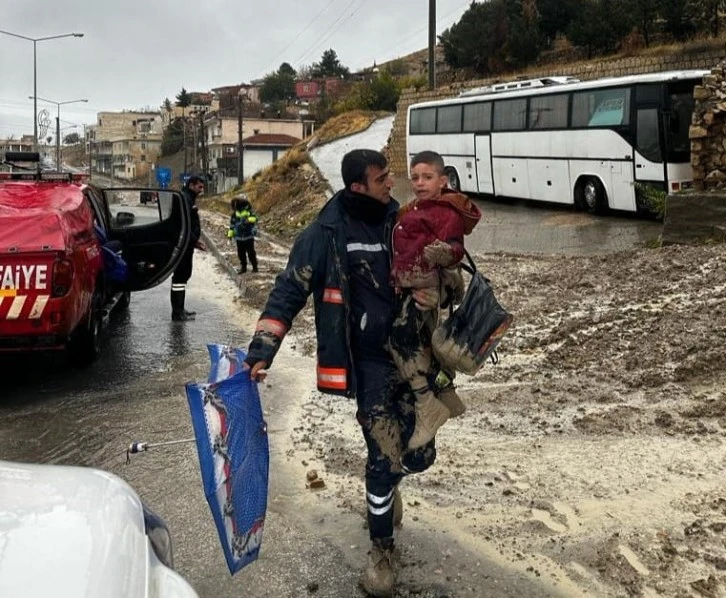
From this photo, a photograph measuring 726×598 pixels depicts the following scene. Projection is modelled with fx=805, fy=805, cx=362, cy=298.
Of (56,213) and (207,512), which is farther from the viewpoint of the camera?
(56,213)

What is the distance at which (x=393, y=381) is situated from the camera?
3.70 meters

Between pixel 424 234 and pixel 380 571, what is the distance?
1.51 m

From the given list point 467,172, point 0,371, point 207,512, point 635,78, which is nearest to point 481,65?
point 467,172

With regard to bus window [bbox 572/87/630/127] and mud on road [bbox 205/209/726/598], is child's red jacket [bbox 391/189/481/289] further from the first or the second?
bus window [bbox 572/87/630/127]

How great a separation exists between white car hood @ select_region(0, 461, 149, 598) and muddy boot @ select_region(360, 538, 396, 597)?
3.96 ft

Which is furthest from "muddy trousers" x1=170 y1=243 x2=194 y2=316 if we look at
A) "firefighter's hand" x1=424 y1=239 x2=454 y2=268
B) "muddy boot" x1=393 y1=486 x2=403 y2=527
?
"firefighter's hand" x1=424 y1=239 x2=454 y2=268

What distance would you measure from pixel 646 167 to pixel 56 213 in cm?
1192

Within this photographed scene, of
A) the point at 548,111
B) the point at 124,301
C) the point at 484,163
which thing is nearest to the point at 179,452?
the point at 124,301

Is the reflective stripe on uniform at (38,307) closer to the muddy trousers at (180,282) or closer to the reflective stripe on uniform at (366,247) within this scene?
the muddy trousers at (180,282)

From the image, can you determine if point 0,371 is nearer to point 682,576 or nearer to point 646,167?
point 682,576

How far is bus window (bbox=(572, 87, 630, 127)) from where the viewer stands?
632 inches

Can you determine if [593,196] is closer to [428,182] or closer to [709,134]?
[709,134]

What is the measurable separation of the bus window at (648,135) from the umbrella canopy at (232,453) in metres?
13.5

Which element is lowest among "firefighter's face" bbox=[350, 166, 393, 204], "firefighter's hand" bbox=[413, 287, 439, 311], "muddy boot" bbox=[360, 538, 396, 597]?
"muddy boot" bbox=[360, 538, 396, 597]
